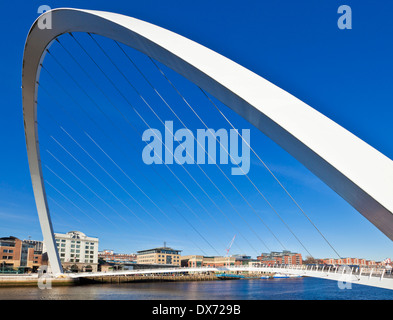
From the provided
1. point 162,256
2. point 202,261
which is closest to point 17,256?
point 162,256

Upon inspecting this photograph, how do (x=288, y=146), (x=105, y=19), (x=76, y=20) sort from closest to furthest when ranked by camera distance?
(x=288, y=146) < (x=105, y=19) < (x=76, y=20)

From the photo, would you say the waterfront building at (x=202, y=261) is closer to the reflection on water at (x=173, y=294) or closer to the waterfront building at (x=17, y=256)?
the waterfront building at (x=17, y=256)

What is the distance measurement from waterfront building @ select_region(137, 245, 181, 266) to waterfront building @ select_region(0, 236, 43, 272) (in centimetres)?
3361

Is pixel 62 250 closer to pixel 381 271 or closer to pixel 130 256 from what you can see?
pixel 130 256

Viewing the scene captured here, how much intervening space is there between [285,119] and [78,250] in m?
65.2

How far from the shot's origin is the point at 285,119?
506 centimetres

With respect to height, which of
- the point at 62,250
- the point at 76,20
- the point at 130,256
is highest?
the point at 76,20

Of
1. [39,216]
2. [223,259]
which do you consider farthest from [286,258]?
[39,216]

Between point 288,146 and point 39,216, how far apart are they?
2615cm

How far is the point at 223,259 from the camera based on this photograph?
3770 inches

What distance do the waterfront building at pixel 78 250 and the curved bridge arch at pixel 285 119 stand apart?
59112 millimetres

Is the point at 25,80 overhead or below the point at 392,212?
overhead

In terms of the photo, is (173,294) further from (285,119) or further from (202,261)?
(202,261)

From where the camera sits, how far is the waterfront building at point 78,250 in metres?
61.5
